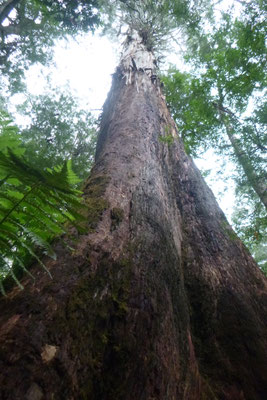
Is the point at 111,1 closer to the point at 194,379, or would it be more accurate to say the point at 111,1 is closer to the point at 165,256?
the point at 165,256

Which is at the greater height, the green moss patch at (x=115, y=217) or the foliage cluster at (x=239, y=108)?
the foliage cluster at (x=239, y=108)

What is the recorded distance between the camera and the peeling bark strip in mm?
981

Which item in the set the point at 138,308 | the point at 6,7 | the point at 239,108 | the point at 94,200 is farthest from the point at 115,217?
the point at 6,7

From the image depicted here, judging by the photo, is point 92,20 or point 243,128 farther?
point 243,128

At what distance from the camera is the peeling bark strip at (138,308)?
0.98 metres

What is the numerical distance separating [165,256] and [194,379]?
786mm

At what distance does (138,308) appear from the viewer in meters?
1.38

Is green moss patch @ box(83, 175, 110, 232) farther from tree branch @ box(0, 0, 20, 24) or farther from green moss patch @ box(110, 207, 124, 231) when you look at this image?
tree branch @ box(0, 0, 20, 24)

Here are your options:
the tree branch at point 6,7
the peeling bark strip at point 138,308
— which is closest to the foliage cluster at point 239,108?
the peeling bark strip at point 138,308

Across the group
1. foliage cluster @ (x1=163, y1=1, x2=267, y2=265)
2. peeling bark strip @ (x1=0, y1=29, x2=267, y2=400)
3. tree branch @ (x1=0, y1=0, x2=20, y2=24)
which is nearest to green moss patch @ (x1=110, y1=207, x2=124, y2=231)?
peeling bark strip @ (x1=0, y1=29, x2=267, y2=400)

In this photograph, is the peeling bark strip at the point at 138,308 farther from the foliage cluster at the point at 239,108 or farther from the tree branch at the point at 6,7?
the tree branch at the point at 6,7

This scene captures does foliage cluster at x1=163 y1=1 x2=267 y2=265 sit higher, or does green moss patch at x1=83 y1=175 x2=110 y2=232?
foliage cluster at x1=163 y1=1 x2=267 y2=265

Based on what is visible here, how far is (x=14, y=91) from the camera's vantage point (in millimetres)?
12195

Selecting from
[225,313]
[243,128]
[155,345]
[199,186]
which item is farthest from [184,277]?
[243,128]
